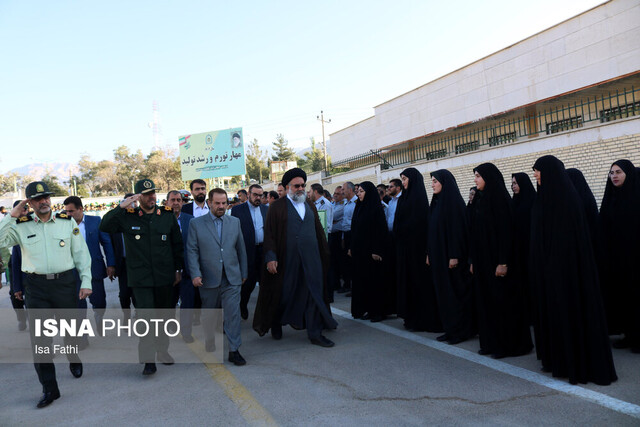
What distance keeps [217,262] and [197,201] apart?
2.17 m

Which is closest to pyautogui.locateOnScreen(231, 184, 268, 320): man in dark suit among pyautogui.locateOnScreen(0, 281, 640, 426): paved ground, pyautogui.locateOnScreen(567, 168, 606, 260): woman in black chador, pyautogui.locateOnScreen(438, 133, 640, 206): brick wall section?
pyautogui.locateOnScreen(0, 281, 640, 426): paved ground

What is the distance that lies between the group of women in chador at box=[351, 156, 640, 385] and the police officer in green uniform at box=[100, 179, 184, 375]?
293 cm

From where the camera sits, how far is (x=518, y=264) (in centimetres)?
522

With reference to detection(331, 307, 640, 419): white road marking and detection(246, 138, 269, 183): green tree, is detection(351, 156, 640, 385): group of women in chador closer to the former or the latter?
detection(331, 307, 640, 419): white road marking

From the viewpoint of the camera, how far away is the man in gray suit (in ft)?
17.4

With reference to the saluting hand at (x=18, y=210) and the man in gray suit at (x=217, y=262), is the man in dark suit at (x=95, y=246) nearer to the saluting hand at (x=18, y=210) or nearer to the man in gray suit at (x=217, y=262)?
the man in gray suit at (x=217, y=262)

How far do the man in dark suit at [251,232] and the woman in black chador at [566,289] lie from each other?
4.03 metres

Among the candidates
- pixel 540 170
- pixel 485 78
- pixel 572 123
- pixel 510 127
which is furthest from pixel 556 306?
pixel 485 78

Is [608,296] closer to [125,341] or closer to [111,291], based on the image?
[125,341]

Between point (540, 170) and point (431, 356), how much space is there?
2157 millimetres

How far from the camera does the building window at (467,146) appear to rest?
659 inches

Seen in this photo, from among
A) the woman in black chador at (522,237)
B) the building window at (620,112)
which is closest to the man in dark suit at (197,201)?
the woman in black chador at (522,237)

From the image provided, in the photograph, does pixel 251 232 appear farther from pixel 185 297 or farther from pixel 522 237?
pixel 522 237

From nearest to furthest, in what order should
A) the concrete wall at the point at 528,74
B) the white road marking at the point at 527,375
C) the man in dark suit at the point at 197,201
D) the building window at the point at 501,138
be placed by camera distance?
the white road marking at the point at 527,375 → the man in dark suit at the point at 197,201 → the concrete wall at the point at 528,74 → the building window at the point at 501,138
